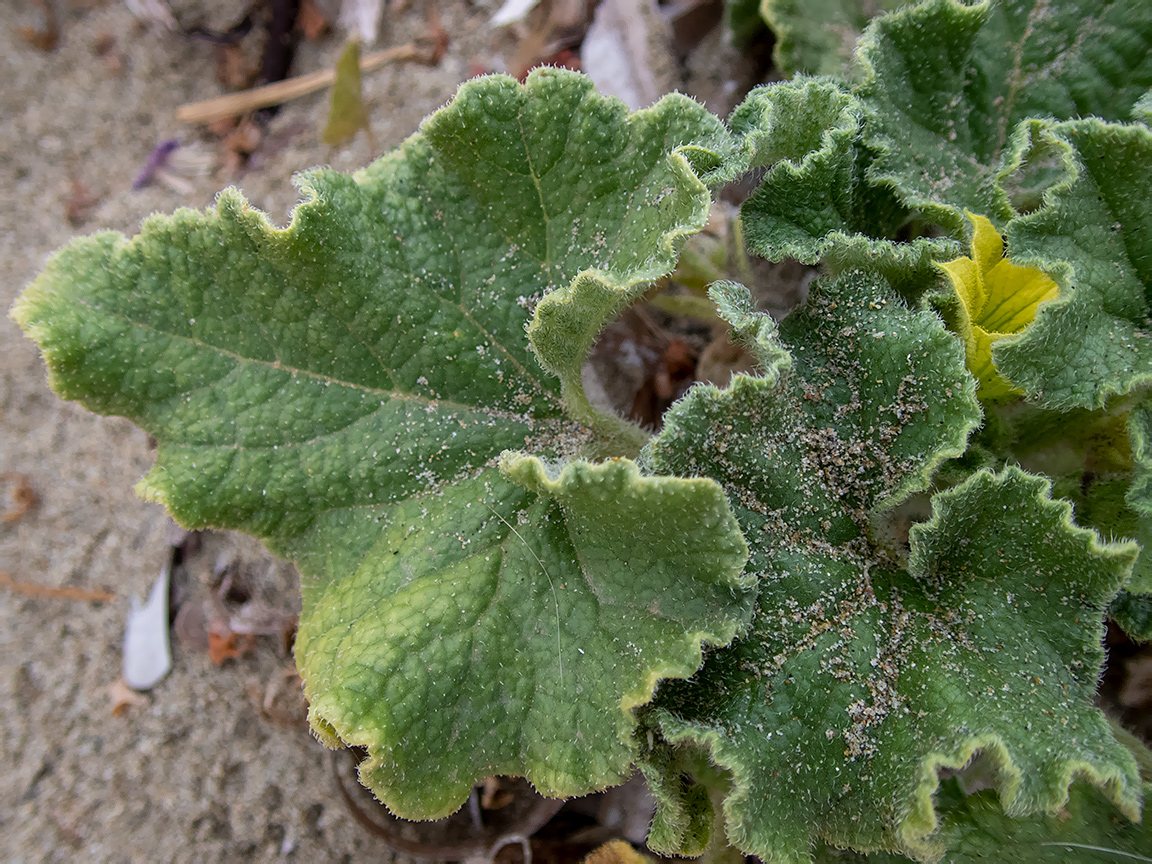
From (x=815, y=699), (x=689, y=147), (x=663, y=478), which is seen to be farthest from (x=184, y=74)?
(x=815, y=699)

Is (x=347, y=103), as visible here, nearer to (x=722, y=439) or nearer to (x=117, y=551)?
(x=117, y=551)

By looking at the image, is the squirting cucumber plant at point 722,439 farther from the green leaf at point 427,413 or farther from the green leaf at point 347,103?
the green leaf at point 347,103

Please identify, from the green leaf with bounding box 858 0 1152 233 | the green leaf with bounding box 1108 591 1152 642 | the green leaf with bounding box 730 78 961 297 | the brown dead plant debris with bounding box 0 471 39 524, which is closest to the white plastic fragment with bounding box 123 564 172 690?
the brown dead plant debris with bounding box 0 471 39 524

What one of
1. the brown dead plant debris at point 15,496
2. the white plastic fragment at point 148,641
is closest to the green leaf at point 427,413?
the white plastic fragment at point 148,641

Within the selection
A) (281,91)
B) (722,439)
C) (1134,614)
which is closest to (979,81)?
(722,439)

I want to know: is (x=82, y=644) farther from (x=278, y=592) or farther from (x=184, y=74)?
(x=184, y=74)

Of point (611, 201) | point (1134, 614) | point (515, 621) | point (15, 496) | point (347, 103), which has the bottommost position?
point (1134, 614)

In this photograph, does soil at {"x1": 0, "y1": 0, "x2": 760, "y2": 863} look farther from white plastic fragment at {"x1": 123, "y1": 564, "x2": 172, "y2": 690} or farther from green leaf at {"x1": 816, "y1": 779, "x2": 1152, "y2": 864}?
green leaf at {"x1": 816, "y1": 779, "x2": 1152, "y2": 864}
